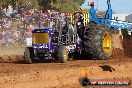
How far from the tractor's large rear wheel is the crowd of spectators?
694 centimetres

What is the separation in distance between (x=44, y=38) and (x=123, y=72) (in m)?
3.83

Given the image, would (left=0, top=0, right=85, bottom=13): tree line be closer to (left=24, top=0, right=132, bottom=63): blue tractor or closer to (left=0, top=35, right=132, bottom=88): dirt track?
(left=24, top=0, right=132, bottom=63): blue tractor

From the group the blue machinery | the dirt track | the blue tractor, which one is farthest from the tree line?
the dirt track

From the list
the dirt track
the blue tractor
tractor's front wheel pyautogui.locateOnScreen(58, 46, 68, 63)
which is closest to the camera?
the dirt track

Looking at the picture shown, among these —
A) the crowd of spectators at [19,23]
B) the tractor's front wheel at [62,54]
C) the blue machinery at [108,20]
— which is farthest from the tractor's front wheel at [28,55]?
the crowd of spectators at [19,23]

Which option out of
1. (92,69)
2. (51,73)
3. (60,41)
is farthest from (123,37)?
(51,73)

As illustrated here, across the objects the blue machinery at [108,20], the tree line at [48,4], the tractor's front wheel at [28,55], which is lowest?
the tractor's front wheel at [28,55]

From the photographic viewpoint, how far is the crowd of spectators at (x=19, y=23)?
74.9ft

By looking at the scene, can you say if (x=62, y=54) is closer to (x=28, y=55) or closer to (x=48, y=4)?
(x=28, y=55)

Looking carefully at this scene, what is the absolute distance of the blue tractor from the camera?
14.3 metres

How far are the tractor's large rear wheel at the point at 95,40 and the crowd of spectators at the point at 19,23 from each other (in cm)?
694

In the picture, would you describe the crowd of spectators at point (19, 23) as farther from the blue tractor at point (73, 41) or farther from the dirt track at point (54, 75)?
the dirt track at point (54, 75)

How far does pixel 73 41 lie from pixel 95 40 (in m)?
0.86

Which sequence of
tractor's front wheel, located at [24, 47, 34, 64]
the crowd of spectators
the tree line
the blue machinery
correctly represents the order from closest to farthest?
tractor's front wheel, located at [24, 47, 34, 64] → the blue machinery → the crowd of spectators → the tree line
